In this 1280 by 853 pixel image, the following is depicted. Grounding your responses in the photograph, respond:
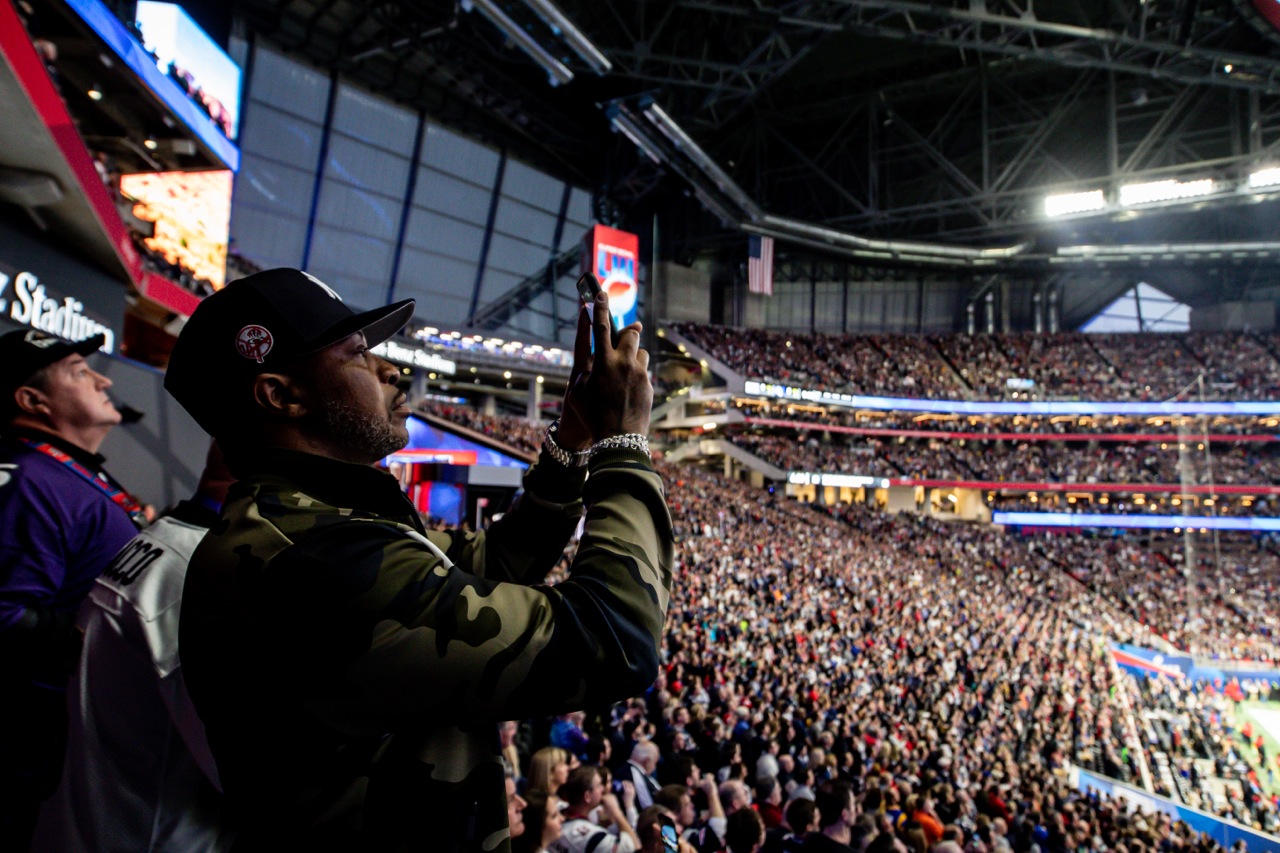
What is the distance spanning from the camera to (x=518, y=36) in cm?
1900

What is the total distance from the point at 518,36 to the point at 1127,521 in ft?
111

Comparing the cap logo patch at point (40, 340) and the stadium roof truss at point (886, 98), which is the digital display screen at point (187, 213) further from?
the cap logo patch at point (40, 340)

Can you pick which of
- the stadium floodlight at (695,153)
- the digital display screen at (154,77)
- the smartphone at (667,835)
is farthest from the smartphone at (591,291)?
the stadium floodlight at (695,153)

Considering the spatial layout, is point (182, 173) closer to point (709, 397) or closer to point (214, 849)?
point (214, 849)

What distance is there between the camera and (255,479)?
3.94 feet

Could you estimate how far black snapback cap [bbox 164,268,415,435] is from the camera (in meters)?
1.25

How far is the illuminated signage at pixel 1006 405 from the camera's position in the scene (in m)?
36.4

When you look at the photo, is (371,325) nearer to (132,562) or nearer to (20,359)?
(132,562)

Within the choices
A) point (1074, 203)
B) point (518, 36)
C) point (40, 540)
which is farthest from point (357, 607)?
point (1074, 203)

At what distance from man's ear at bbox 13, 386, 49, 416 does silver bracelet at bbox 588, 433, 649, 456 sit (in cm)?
200

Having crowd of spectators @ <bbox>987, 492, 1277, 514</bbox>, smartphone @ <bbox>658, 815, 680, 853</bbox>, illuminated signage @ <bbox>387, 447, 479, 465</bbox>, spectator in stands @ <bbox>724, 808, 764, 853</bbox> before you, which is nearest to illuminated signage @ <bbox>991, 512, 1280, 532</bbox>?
crowd of spectators @ <bbox>987, 492, 1277, 514</bbox>

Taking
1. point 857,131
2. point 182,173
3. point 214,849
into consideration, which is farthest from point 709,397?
point 214,849

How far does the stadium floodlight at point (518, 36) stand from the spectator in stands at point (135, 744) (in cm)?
1927

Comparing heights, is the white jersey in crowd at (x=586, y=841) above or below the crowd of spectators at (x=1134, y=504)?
below
